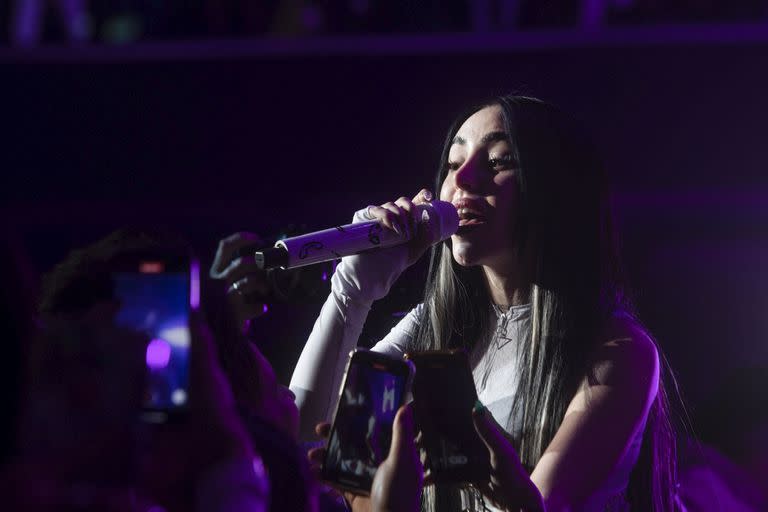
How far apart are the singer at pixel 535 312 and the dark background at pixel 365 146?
0.83 m

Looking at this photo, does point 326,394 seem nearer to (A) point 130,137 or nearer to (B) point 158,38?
(A) point 130,137

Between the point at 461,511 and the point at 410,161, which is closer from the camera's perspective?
the point at 461,511

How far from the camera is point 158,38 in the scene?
2.82 m

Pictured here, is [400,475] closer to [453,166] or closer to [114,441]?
[114,441]

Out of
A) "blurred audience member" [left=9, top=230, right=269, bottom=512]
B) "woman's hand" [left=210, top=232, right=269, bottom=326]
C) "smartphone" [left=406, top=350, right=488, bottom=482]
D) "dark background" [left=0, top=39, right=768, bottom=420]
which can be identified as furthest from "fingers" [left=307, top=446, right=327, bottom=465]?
"dark background" [left=0, top=39, right=768, bottom=420]

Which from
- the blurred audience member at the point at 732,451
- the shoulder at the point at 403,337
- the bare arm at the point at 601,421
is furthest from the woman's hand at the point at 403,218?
the blurred audience member at the point at 732,451

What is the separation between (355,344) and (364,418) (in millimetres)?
492

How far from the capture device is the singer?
1.26 meters

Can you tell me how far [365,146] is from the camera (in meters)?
2.61

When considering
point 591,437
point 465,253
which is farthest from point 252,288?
point 591,437

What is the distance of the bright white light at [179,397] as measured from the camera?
642 mm

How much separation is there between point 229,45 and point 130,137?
0.50 meters

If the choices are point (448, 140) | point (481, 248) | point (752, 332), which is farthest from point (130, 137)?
point (752, 332)

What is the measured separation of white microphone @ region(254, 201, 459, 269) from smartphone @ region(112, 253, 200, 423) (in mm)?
383
